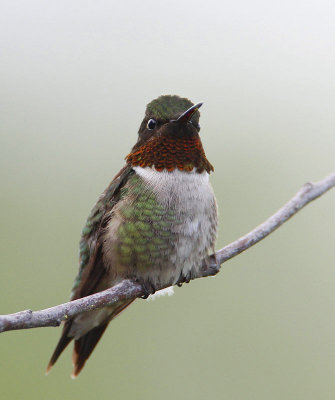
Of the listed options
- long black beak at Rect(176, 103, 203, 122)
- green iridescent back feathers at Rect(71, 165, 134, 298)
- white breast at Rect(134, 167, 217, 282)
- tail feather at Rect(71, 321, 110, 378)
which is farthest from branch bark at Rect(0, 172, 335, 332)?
tail feather at Rect(71, 321, 110, 378)

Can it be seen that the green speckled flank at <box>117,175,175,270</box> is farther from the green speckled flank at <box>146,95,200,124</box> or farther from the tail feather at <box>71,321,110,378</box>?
the tail feather at <box>71,321,110,378</box>

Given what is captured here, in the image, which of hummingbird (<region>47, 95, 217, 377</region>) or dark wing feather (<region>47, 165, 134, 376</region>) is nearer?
hummingbird (<region>47, 95, 217, 377</region>)

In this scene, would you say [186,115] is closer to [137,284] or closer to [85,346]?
[137,284]

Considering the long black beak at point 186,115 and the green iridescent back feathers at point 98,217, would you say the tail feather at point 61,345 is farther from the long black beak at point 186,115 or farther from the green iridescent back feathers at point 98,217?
the long black beak at point 186,115

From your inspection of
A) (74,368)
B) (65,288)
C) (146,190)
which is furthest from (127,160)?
(65,288)

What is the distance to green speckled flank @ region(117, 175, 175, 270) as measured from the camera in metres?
3.07

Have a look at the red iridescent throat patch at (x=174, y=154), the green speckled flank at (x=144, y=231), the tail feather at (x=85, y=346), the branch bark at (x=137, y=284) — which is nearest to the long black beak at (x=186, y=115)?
the red iridescent throat patch at (x=174, y=154)

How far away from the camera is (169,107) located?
3.21 meters

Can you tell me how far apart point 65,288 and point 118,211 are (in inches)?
69.4

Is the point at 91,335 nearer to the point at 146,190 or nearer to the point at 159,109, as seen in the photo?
the point at 146,190

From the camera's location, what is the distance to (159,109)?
3230mm

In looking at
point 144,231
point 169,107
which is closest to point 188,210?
point 144,231

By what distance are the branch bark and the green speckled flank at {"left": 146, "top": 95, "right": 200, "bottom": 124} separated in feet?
2.66

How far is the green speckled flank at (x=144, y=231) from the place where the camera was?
307cm
